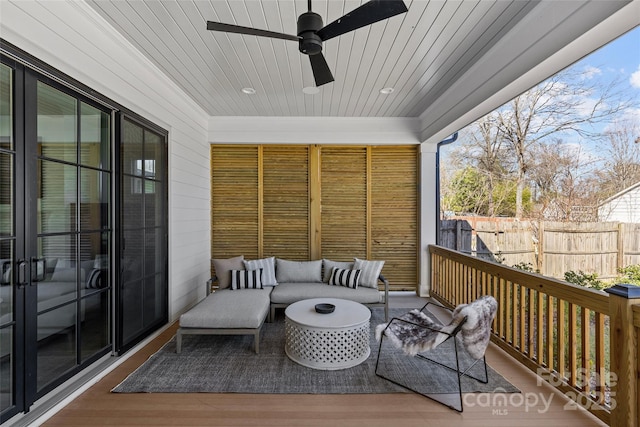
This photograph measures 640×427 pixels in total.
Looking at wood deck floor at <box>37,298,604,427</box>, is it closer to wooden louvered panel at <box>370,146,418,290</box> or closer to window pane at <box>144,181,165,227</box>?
window pane at <box>144,181,165,227</box>

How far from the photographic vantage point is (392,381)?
2.23 metres

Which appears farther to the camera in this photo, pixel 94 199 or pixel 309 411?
pixel 94 199

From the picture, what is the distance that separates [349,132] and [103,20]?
124 inches

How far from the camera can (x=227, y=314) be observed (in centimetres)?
272

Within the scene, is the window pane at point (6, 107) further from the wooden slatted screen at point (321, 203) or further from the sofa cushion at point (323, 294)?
the wooden slatted screen at point (321, 203)

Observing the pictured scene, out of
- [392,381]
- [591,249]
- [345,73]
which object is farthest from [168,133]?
[591,249]

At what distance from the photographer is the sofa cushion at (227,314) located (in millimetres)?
2666

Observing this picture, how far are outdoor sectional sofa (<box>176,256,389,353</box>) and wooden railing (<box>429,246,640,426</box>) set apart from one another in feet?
4.01

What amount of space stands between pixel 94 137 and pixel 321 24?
81.9 inches

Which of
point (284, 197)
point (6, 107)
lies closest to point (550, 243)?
point (284, 197)

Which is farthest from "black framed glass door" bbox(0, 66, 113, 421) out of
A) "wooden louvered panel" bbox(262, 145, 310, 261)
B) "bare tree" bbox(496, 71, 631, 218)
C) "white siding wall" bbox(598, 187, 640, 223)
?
"white siding wall" bbox(598, 187, 640, 223)

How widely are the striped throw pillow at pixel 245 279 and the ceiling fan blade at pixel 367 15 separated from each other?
292 cm

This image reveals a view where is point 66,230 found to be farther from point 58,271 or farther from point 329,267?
point 329,267

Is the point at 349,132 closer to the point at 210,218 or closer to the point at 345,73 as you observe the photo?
the point at 345,73
